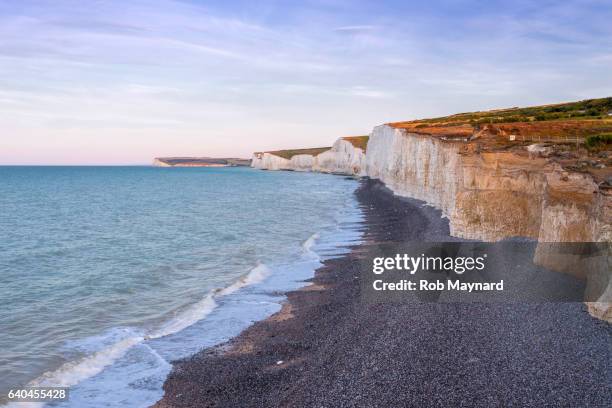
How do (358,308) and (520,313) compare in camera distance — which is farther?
(358,308)

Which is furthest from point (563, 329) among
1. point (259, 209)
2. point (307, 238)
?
point (259, 209)

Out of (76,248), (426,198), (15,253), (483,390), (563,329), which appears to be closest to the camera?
(483,390)

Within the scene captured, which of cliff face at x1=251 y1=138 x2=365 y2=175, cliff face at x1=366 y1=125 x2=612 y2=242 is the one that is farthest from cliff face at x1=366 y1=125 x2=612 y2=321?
cliff face at x1=251 y1=138 x2=365 y2=175

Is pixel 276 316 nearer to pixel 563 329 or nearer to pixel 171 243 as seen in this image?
pixel 563 329

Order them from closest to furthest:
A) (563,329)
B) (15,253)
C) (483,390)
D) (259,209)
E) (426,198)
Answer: (483,390)
(563,329)
(15,253)
(426,198)
(259,209)

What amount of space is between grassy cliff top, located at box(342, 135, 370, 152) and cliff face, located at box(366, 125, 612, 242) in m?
107

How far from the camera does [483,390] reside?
31.4ft

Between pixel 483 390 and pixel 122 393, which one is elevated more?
pixel 483 390

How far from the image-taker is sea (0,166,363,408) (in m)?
13.9

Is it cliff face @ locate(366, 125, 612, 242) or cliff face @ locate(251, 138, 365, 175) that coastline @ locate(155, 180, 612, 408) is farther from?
cliff face @ locate(251, 138, 365, 175)

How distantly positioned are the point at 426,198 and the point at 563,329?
37426 mm

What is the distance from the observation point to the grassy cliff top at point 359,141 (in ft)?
495

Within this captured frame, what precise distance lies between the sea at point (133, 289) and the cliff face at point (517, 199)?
807 cm

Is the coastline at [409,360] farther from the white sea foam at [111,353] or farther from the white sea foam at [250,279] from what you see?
the white sea foam at [250,279]
